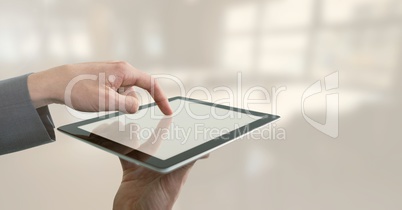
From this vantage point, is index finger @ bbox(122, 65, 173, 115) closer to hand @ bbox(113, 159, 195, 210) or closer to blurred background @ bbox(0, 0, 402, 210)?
hand @ bbox(113, 159, 195, 210)

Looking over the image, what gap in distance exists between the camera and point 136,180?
728 mm

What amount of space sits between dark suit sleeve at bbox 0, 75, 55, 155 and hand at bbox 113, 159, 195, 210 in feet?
0.70

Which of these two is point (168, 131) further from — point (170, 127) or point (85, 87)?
point (85, 87)

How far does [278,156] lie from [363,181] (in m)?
0.32

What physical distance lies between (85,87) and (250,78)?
28.9 inches

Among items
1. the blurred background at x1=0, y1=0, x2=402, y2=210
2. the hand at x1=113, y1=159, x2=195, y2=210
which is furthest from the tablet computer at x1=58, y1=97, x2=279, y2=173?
the blurred background at x1=0, y1=0, x2=402, y2=210

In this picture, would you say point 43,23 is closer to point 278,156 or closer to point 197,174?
point 197,174

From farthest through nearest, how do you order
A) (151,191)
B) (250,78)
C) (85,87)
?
(250,78)
(151,191)
(85,87)

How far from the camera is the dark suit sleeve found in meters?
0.60

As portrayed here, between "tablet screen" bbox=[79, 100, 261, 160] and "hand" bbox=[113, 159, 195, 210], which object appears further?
"hand" bbox=[113, 159, 195, 210]

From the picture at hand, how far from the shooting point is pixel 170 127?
2.14 ft

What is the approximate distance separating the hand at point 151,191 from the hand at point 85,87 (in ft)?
0.61

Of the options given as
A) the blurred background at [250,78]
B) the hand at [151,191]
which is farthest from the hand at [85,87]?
the blurred background at [250,78]

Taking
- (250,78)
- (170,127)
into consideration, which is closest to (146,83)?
(170,127)
